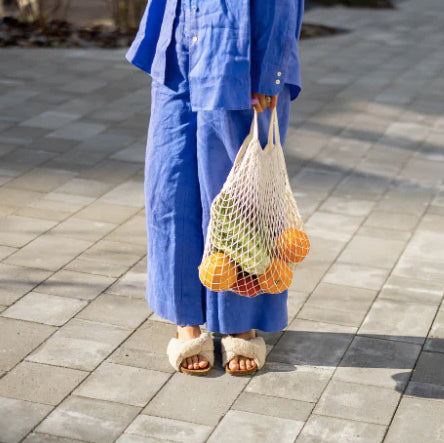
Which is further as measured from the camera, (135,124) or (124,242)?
(135,124)

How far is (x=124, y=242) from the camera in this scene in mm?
4859

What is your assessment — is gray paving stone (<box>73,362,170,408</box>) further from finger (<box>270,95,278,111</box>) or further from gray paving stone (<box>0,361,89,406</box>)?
finger (<box>270,95,278,111</box>)

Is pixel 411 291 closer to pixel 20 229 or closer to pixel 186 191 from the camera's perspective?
pixel 186 191

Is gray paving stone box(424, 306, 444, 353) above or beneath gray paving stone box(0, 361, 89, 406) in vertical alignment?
beneath

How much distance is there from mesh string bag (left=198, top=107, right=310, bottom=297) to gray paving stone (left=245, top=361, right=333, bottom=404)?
1.16 feet

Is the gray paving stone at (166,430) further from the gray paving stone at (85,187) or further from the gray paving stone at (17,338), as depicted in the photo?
the gray paving stone at (85,187)

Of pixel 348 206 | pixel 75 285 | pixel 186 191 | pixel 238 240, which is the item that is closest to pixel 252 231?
pixel 238 240

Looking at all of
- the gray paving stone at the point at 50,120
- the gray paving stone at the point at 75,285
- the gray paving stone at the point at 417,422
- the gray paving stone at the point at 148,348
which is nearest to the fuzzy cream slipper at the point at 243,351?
the gray paving stone at the point at 148,348

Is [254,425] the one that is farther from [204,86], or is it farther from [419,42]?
[419,42]

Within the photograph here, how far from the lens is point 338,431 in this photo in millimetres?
3195

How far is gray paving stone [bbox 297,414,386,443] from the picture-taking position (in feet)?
10.3

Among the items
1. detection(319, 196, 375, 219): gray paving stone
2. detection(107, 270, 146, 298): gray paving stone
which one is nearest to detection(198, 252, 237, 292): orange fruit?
detection(107, 270, 146, 298): gray paving stone

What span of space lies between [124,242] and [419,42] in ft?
23.2

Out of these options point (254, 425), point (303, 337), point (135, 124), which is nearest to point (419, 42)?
point (135, 124)
